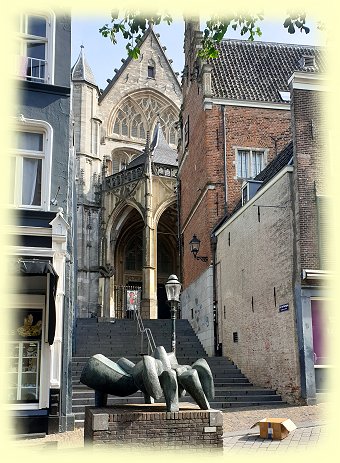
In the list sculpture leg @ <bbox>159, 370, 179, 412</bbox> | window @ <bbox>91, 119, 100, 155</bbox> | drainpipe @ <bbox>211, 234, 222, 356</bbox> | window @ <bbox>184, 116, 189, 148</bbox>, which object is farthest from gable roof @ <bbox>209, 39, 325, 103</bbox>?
sculpture leg @ <bbox>159, 370, 179, 412</bbox>

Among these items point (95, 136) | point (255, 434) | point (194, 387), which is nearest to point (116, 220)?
point (95, 136)

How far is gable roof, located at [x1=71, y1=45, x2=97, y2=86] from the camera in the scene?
40125 millimetres

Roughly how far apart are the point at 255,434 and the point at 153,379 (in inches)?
134

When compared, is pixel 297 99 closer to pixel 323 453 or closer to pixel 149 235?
pixel 323 453

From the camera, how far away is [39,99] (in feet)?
43.0

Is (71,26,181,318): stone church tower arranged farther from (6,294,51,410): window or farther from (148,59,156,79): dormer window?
(6,294,51,410): window

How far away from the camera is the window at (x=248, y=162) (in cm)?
2289

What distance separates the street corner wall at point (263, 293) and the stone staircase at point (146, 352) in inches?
20.0

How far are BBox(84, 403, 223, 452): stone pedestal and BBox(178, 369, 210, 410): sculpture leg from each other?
0.76ft

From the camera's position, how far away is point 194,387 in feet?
25.5

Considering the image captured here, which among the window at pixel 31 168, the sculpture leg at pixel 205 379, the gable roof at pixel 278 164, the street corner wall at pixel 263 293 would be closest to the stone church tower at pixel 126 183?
the gable roof at pixel 278 164

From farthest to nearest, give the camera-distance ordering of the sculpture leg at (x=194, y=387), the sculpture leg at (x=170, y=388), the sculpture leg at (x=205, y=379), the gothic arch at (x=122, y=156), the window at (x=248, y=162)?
the gothic arch at (x=122, y=156)
the window at (x=248, y=162)
the sculpture leg at (x=205, y=379)
the sculpture leg at (x=194, y=387)
the sculpture leg at (x=170, y=388)

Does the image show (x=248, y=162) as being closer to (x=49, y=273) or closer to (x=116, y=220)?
(x=49, y=273)

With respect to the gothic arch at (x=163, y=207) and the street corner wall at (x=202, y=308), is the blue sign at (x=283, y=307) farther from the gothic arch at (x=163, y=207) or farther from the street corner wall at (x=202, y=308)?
the gothic arch at (x=163, y=207)
